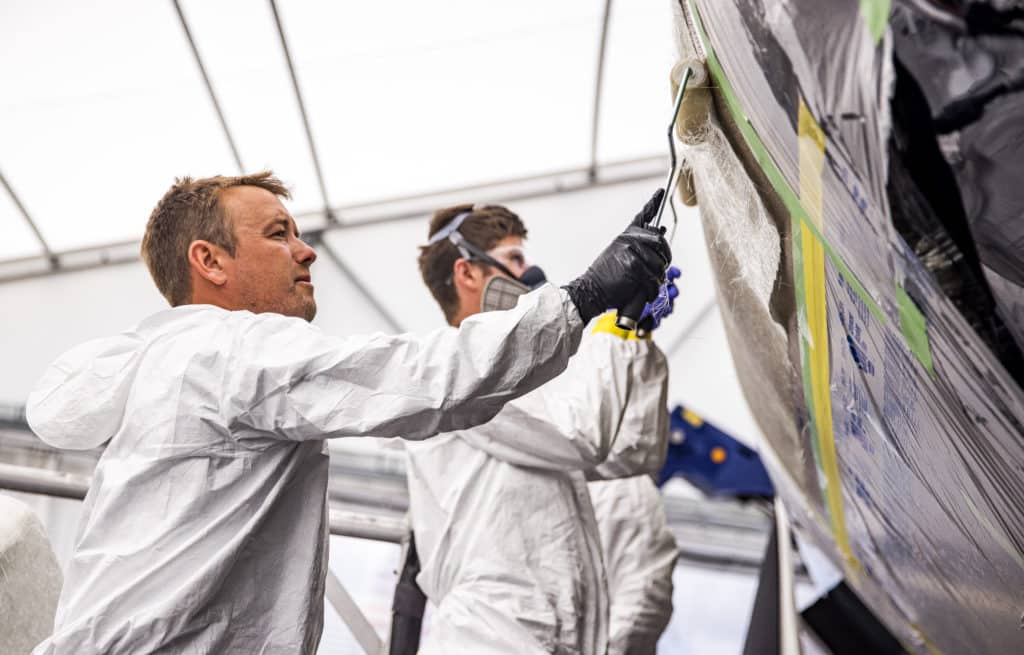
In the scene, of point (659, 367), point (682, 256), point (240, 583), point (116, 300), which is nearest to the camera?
point (240, 583)

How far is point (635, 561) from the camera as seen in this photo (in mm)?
3092

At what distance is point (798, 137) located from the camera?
3.50 ft

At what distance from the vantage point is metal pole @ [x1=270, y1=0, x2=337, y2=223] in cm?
530

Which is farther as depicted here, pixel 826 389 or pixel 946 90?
pixel 826 389

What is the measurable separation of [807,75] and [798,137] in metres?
0.13

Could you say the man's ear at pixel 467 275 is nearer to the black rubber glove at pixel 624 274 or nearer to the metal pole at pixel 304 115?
the black rubber glove at pixel 624 274

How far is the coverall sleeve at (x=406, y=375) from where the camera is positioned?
1.28 meters

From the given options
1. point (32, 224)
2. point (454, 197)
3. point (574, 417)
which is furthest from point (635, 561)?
point (32, 224)

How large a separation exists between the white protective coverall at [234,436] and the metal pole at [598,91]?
4.41 metres

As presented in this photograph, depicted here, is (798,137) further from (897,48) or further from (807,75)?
(897,48)

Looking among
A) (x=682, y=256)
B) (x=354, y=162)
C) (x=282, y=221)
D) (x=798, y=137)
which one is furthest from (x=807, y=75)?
(x=682, y=256)

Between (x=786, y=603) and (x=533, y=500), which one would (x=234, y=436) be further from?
(x=786, y=603)

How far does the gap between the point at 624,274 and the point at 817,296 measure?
31cm

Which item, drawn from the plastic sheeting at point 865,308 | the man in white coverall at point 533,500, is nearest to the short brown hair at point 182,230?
the man in white coverall at point 533,500
